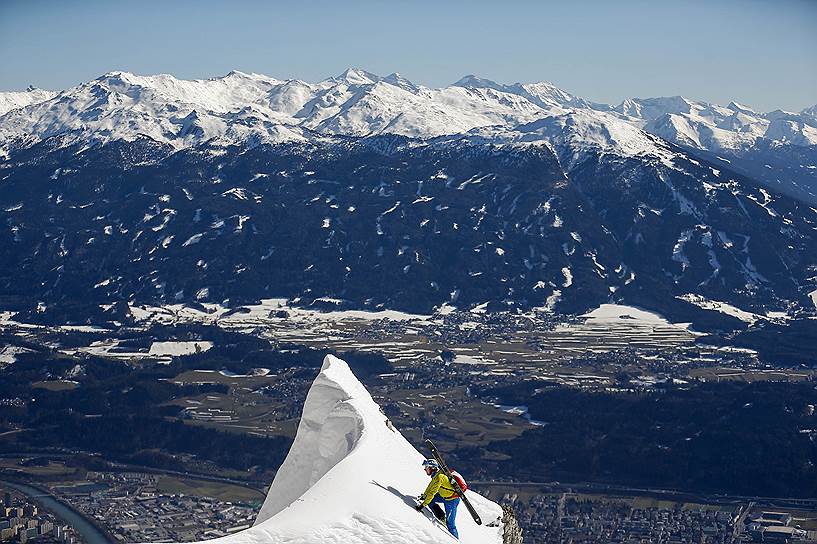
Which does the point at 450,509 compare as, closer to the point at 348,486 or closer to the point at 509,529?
the point at 348,486

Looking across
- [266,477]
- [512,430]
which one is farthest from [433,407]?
[266,477]

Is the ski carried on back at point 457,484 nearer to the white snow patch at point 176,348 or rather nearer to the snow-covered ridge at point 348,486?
the snow-covered ridge at point 348,486

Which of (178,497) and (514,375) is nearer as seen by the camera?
(178,497)

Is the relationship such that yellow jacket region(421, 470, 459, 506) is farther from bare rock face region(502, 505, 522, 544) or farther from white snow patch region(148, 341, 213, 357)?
white snow patch region(148, 341, 213, 357)

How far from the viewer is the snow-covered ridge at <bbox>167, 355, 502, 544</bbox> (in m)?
22.5

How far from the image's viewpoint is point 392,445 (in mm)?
28859

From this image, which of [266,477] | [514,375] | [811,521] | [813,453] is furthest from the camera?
[514,375]

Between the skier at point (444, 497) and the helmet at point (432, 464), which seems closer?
the skier at point (444, 497)

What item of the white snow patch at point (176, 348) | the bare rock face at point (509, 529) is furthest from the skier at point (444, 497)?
the white snow patch at point (176, 348)

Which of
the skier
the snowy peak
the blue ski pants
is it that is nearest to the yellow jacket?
the skier

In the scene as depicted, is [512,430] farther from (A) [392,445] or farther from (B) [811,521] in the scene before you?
(A) [392,445]

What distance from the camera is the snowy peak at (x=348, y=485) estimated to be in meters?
22.6

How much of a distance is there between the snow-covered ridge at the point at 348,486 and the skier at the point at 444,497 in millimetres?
467

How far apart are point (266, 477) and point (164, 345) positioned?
3030 inches
